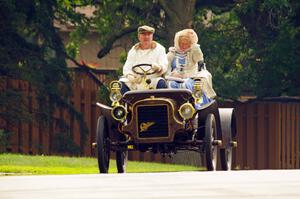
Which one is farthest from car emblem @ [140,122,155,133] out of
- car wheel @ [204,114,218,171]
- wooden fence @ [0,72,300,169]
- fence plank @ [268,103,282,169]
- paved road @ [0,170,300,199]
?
fence plank @ [268,103,282,169]

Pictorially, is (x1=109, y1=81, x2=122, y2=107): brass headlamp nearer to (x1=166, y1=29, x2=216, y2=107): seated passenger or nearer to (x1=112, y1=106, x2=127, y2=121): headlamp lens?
(x1=112, y1=106, x2=127, y2=121): headlamp lens

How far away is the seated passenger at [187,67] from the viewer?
15.9 metres

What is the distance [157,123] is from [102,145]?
721mm

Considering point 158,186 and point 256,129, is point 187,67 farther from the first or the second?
point 256,129

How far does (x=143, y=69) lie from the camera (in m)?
16.0

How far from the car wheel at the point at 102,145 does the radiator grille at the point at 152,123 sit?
1.43 feet

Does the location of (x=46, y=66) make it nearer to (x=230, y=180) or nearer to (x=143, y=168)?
(x=143, y=168)

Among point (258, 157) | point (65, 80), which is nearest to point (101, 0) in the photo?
point (65, 80)

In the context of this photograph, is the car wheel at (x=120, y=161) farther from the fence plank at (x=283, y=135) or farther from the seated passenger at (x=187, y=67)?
the fence plank at (x=283, y=135)

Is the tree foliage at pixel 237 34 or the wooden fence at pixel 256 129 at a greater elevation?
the tree foliage at pixel 237 34

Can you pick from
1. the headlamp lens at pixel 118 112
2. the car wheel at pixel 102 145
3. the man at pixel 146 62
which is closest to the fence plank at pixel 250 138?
the man at pixel 146 62

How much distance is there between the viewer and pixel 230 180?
28.6 ft

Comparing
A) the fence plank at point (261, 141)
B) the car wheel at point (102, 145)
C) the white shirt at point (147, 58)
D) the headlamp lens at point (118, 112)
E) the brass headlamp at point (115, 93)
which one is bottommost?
the fence plank at point (261, 141)

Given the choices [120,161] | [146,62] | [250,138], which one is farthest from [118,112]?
[250,138]
